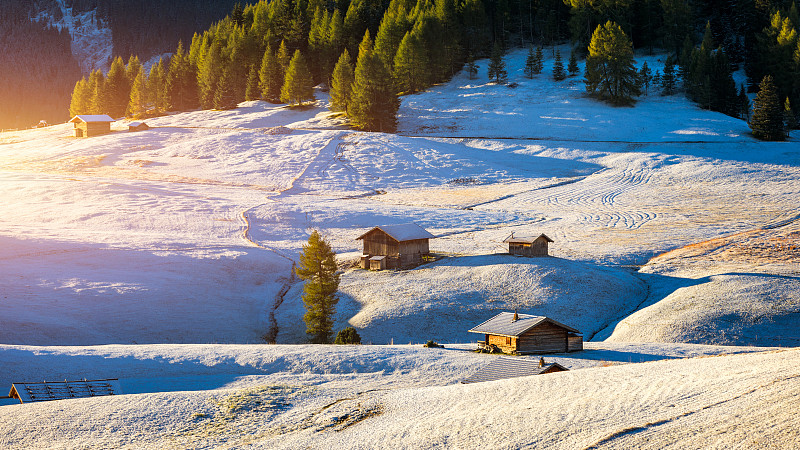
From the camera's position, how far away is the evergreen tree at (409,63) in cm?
11456

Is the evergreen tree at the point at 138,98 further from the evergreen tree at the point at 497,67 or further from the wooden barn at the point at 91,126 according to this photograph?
the evergreen tree at the point at 497,67

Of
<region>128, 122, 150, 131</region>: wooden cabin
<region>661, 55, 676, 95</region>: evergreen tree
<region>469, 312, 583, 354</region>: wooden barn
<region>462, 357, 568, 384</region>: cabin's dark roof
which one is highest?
<region>661, 55, 676, 95</region>: evergreen tree

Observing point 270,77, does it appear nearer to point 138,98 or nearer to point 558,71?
point 138,98

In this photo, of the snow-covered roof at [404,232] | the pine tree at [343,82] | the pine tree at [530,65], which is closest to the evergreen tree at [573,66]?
the pine tree at [530,65]

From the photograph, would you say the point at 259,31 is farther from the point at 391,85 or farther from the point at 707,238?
the point at 707,238

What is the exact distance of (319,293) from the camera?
42125 mm

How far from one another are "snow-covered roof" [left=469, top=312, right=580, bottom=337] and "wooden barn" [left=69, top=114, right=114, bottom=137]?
314 ft

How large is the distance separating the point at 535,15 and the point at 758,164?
213 ft

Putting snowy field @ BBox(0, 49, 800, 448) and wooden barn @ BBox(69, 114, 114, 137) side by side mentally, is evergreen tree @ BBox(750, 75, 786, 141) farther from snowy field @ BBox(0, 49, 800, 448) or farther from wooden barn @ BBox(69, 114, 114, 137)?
wooden barn @ BBox(69, 114, 114, 137)

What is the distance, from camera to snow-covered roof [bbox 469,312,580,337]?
34031 millimetres

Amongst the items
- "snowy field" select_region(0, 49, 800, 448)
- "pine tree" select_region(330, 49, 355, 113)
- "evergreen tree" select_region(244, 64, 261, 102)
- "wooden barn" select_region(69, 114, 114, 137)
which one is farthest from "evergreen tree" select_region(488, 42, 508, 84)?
"wooden barn" select_region(69, 114, 114, 137)

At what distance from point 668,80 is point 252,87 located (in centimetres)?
6898

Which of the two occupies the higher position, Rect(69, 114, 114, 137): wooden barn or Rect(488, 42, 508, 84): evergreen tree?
Rect(488, 42, 508, 84): evergreen tree

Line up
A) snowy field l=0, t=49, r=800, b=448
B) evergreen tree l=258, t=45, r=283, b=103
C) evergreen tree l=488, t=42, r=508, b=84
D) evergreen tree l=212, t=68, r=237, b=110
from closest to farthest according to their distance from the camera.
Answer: snowy field l=0, t=49, r=800, b=448
evergreen tree l=488, t=42, r=508, b=84
evergreen tree l=258, t=45, r=283, b=103
evergreen tree l=212, t=68, r=237, b=110
